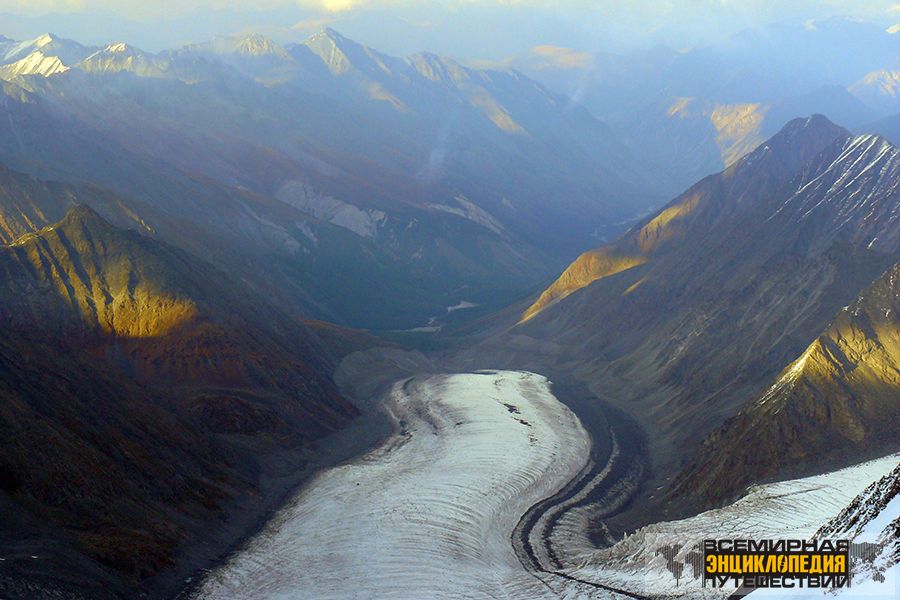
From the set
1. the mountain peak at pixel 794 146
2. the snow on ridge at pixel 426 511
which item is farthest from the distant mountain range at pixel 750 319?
the snow on ridge at pixel 426 511

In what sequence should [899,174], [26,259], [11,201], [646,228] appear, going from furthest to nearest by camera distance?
1. [646,228]
2. [11,201]
3. [899,174]
4. [26,259]

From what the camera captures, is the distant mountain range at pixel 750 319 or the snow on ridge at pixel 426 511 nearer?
the snow on ridge at pixel 426 511

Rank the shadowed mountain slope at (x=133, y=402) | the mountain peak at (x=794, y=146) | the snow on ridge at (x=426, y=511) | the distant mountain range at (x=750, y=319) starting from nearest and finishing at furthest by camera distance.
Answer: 1. the shadowed mountain slope at (x=133, y=402)
2. the snow on ridge at (x=426, y=511)
3. the distant mountain range at (x=750, y=319)
4. the mountain peak at (x=794, y=146)

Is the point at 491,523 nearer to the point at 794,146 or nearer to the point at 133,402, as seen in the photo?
the point at 133,402

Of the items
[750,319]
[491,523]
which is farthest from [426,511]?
[750,319]

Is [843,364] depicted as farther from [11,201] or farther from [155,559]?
[11,201]

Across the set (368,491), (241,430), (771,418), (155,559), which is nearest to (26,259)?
(241,430)

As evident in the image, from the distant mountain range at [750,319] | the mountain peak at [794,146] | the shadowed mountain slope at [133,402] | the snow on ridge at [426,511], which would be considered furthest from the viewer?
the mountain peak at [794,146]

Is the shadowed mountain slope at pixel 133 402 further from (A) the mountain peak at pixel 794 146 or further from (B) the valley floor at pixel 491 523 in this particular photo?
(A) the mountain peak at pixel 794 146
